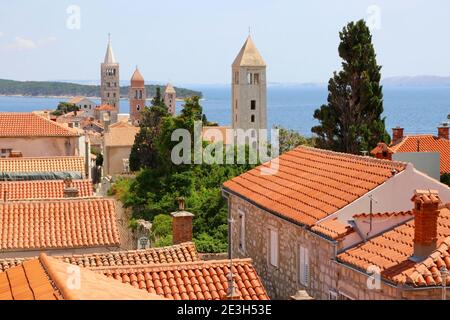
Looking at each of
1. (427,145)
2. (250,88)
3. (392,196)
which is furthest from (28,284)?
(250,88)

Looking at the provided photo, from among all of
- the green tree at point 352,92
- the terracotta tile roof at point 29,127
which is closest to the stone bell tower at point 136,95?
the terracotta tile roof at point 29,127

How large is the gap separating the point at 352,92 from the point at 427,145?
809 centimetres

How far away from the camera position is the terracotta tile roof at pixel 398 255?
11238 millimetres

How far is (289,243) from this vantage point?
609 inches

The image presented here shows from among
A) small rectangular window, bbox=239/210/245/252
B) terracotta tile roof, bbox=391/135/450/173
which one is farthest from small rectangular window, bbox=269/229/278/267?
terracotta tile roof, bbox=391/135/450/173

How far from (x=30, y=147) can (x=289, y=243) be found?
2723 cm

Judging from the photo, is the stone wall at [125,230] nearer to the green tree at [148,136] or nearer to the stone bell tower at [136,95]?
the green tree at [148,136]

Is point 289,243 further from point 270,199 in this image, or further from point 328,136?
point 328,136

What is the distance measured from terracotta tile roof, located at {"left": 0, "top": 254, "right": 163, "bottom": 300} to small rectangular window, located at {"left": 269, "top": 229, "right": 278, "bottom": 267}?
5935 mm

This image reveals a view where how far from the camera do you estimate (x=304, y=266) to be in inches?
581

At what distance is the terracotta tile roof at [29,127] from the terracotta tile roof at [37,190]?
54.2ft

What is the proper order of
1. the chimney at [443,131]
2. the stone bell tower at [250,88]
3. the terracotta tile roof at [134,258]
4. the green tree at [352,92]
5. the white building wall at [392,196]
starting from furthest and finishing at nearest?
the stone bell tower at [250,88], the chimney at [443,131], the green tree at [352,92], the terracotta tile roof at [134,258], the white building wall at [392,196]

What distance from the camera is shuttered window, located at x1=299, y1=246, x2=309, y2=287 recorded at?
14.6 metres

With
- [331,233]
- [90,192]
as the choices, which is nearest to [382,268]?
[331,233]
